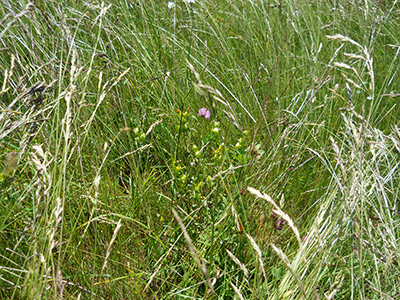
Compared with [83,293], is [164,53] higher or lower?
higher

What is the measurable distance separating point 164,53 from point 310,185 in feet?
3.04

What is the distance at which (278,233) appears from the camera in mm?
1425

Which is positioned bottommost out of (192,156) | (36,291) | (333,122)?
(333,122)

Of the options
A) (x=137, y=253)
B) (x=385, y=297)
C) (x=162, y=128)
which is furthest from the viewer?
(x=162, y=128)

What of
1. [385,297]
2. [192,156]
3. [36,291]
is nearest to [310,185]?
[192,156]

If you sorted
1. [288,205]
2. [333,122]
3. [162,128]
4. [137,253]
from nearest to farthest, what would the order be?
[137,253] < [288,205] < [162,128] < [333,122]

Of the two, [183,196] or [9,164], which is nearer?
[9,164]

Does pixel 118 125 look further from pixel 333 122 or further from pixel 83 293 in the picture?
pixel 333 122

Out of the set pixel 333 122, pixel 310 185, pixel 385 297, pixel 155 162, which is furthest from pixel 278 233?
pixel 333 122

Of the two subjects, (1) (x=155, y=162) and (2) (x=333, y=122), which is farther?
(2) (x=333, y=122)

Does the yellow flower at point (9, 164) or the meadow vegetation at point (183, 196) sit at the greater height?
the yellow flower at point (9, 164)

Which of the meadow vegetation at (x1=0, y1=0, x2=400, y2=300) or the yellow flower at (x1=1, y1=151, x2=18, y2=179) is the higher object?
the yellow flower at (x1=1, y1=151, x2=18, y2=179)

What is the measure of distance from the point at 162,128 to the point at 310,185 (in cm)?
64

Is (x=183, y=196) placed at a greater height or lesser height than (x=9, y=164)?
lesser
